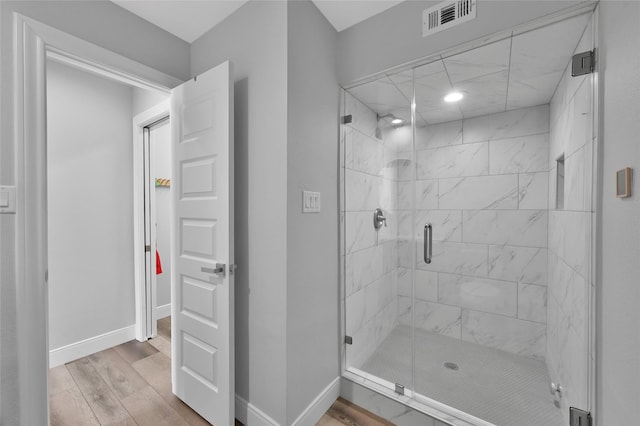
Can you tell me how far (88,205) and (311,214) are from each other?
2.15m

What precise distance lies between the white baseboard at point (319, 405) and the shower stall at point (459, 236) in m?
0.13

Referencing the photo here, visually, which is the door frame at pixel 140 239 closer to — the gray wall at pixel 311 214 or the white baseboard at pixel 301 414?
the white baseboard at pixel 301 414

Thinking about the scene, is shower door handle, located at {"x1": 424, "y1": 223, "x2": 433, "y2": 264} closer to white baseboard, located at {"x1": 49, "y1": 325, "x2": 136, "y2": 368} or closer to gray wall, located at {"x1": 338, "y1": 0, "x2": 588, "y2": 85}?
gray wall, located at {"x1": 338, "y1": 0, "x2": 588, "y2": 85}

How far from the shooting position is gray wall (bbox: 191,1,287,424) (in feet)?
4.91

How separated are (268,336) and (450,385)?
126 centimetres

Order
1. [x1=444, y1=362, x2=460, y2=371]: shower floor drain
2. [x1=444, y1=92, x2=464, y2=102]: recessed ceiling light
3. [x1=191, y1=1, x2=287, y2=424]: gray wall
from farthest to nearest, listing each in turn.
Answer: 1. [x1=444, y1=362, x2=460, y2=371]: shower floor drain
2. [x1=444, y1=92, x2=464, y2=102]: recessed ceiling light
3. [x1=191, y1=1, x2=287, y2=424]: gray wall

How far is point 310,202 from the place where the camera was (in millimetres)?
1635

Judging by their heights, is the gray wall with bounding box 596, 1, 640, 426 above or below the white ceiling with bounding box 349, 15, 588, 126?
Answer: below

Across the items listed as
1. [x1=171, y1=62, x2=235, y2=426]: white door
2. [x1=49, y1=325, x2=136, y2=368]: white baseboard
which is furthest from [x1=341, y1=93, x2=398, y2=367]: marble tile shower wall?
[x1=49, y1=325, x2=136, y2=368]: white baseboard

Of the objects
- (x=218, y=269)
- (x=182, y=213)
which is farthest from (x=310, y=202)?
(x=182, y=213)

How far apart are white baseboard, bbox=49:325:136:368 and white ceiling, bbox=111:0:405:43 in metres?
2.61

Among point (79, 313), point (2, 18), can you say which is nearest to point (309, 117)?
point (2, 18)

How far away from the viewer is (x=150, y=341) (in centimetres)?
267

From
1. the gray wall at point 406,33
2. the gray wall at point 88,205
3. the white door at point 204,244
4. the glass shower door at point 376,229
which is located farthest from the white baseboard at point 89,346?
the gray wall at point 406,33
